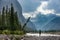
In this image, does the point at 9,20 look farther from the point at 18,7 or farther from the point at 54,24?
the point at 54,24

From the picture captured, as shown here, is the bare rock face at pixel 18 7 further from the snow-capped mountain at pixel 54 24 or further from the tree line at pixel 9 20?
the snow-capped mountain at pixel 54 24

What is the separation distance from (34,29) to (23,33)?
1.09 ft

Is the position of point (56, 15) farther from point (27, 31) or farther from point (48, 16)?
point (27, 31)

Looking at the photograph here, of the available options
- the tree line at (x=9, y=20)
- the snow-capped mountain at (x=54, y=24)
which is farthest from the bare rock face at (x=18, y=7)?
the snow-capped mountain at (x=54, y=24)

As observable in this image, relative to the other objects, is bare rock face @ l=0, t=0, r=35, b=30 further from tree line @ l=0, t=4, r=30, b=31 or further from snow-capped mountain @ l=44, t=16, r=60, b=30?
snow-capped mountain @ l=44, t=16, r=60, b=30

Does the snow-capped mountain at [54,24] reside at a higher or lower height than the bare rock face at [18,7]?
lower

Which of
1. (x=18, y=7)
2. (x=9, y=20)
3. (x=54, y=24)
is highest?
(x=18, y=7)

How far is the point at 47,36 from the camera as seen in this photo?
23.5ft

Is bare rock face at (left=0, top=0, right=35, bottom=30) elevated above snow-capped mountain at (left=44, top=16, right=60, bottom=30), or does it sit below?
above

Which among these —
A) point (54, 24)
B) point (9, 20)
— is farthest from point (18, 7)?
point (54, 24)

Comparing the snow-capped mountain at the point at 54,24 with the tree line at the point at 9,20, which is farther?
the tree line at the point at 9,20

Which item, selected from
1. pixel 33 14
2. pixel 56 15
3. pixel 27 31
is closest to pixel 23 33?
pixel 27 31

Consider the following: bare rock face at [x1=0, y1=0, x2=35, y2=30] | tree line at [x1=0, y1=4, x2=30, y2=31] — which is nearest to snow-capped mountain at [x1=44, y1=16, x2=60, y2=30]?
bare rock face at [x1=0, y1=0, x2=35, y2=30]

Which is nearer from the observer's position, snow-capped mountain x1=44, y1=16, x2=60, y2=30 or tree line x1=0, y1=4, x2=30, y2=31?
snow-capped mountain x1=44, y1=16, x2=60, y2=30
